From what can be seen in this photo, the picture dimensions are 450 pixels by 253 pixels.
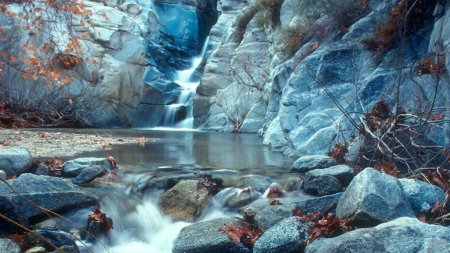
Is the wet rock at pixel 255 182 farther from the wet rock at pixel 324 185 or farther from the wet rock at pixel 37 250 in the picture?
the wet rock at pixel 37 250

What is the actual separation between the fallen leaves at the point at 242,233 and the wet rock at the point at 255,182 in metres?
1.25

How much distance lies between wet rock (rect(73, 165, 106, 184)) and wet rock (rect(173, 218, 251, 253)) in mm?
1810

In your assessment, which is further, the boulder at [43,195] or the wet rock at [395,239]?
the boulder at [43,195]

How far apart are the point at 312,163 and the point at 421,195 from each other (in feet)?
7.25

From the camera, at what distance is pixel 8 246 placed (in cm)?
404

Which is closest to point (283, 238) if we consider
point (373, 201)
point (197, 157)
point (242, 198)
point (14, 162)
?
point (373, 201)

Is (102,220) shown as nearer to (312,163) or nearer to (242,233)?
(242,233)

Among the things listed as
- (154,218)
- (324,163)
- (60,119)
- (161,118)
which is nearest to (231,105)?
(161,118)

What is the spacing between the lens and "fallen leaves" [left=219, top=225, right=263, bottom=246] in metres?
4.56

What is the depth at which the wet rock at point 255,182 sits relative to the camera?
6064 millimetres

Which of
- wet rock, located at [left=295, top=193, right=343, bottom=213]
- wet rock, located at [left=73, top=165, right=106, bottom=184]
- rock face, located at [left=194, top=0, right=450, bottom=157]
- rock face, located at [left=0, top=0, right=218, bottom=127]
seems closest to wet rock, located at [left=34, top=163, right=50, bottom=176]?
wet rock, located at [left=73, top=165, right=106, bottom=184]

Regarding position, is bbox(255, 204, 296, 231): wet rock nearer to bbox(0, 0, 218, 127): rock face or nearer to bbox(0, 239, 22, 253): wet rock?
Result: bbox(0, 239, 22, 253): wet rock

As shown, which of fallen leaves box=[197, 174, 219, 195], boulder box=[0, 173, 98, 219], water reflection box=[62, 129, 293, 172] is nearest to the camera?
boulder box=[0, 173, 98, 219]

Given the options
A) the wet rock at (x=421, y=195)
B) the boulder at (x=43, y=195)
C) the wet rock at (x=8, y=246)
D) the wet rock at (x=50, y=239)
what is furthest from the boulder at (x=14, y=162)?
the wet rock at (x=421, y=195)
